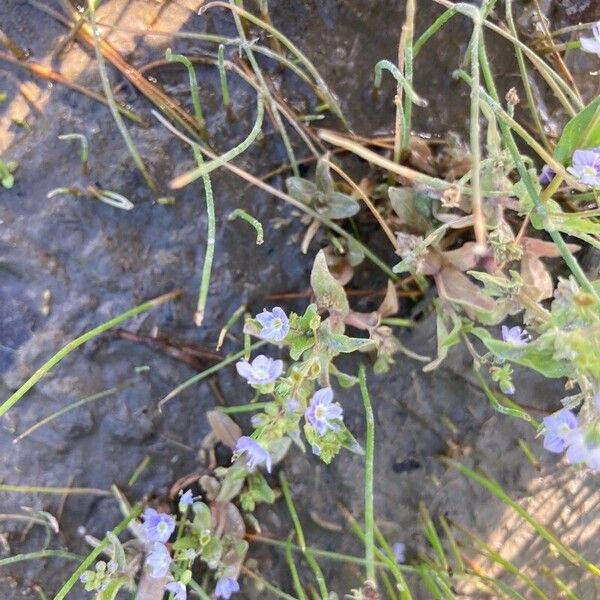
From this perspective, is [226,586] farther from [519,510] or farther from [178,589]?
[519,510]

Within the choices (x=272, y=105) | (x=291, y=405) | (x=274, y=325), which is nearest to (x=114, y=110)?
(x=272, y=105)

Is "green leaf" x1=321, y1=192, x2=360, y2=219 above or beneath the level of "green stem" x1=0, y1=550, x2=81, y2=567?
above

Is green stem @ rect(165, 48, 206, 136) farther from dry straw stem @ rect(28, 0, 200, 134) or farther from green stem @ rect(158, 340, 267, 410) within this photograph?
green stem @ rect(158, 340, 267, 410)

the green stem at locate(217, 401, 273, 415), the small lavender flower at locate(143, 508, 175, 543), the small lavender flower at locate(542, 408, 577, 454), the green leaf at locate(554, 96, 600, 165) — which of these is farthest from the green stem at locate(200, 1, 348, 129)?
the small lavender flower at locate(143, 508, 175, 543)

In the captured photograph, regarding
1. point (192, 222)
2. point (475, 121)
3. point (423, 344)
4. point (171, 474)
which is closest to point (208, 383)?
point (171, 474)

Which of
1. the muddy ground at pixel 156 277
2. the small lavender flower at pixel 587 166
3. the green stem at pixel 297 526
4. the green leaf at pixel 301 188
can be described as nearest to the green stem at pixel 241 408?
the muddy ground at pixel 156 277

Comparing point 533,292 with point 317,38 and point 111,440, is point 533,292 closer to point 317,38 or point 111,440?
point 317,38

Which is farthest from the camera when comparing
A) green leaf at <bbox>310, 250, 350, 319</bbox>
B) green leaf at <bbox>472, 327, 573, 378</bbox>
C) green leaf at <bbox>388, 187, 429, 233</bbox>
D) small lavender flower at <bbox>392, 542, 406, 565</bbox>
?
small lavender flower at <bbox>392, 542, 406, 565</bbox>
